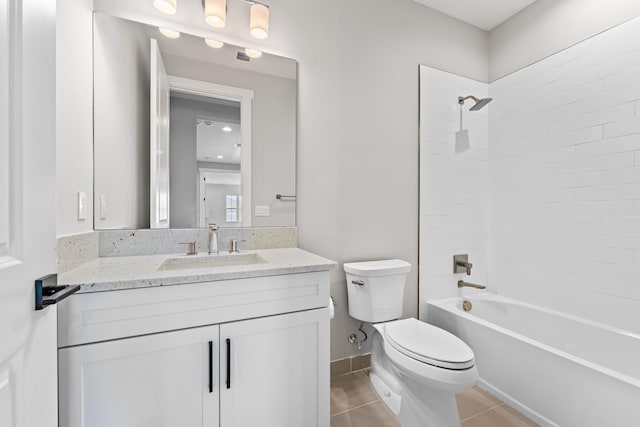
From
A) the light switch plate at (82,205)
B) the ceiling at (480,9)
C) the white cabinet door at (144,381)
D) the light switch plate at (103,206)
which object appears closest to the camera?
the white cabinet door at (144,381)

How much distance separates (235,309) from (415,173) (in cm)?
161

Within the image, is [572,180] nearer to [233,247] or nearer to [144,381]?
[233,247]

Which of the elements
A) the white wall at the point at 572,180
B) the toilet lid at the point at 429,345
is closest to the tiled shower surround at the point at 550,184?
the white wall at the point at 572,180

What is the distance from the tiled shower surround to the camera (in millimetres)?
1647

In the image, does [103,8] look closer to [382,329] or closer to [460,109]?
[382,329]

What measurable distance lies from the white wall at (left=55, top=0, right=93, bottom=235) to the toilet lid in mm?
1525

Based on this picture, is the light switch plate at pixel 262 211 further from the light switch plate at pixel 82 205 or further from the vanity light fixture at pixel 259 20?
the vanity light fixture at pixel 259 20

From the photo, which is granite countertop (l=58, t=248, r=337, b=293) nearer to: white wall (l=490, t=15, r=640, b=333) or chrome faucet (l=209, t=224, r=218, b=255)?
chrome faucet (l=209, t=224, r=218, b=255)

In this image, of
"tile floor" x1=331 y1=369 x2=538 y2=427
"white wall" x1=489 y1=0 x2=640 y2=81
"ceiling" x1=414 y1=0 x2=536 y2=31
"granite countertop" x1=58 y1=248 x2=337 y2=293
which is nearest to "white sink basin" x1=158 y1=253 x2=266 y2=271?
"granite countertop" x1=58 y1=248 x2=337 y2=293

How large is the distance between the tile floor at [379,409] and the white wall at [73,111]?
1.59 metres

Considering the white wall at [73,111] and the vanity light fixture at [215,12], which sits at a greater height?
the vanity light fixture at [215,12]

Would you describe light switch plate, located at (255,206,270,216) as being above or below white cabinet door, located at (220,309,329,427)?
above

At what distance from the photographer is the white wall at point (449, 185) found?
2.13 m

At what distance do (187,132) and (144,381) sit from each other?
1.20 meters
